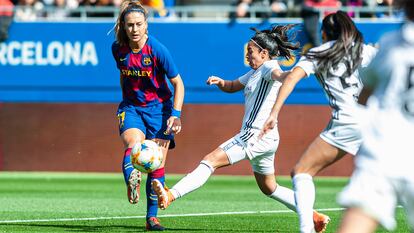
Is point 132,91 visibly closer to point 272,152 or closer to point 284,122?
point 272,152

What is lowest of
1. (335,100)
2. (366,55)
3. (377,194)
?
(335,100)

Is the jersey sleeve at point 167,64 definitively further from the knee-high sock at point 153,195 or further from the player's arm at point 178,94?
the knee-high sock at point 153,195

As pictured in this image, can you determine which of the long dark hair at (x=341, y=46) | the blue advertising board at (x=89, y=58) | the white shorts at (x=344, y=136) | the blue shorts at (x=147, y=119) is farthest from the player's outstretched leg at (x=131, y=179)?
the blue advertising board at (x=89, y=58)

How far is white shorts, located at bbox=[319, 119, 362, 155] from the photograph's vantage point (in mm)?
7512

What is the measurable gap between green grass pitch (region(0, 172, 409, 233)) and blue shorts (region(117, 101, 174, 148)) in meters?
0.96

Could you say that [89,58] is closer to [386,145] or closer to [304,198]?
[304,198]

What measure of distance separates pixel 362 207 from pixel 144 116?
538cm

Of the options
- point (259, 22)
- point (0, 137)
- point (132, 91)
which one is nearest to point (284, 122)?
point (259, 22)

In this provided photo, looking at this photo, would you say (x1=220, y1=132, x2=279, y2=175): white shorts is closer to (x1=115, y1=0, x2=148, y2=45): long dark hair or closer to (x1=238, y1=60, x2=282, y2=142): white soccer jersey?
(x1=238, y1=60, x2=282, y2=142): white soccer jersey

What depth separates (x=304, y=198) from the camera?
7.64 metres

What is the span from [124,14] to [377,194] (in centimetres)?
543

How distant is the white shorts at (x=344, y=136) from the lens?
7.51m

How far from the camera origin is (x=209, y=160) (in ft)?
29.7

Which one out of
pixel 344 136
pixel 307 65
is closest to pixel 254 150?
pixel 344 136
